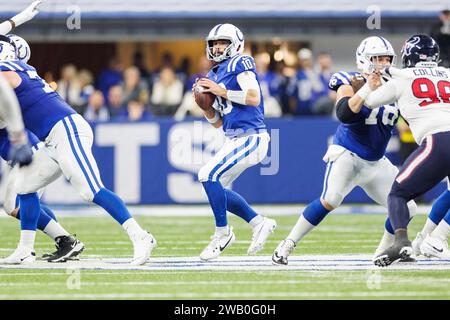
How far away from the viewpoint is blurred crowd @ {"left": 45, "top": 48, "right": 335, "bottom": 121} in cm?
1498

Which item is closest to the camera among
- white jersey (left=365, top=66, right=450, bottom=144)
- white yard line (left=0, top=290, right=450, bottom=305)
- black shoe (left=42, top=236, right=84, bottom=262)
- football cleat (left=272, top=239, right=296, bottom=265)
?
white yard line (left=0, top=290, right=450, bottom=305)

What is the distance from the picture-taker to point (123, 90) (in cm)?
1589

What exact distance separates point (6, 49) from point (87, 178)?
1.15 m

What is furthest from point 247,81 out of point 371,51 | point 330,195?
point 330,195

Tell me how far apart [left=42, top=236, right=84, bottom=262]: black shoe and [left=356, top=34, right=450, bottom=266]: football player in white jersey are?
2238mm

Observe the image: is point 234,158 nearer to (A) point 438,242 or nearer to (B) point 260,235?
(B) point 260,235

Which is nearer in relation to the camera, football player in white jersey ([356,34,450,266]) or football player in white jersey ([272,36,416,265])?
football player in white jersey ([356,34,450,266])

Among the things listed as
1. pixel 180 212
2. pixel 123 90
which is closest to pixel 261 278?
pixel 180 212

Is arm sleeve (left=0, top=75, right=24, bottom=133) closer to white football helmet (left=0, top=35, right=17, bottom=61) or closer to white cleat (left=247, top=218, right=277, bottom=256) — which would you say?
white football helmet (left=0, top=35, right=17, bottom=61)

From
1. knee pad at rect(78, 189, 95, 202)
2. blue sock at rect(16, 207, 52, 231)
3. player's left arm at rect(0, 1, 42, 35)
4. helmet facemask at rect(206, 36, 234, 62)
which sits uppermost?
player's left arm at rect(0, 1, 42, 35)

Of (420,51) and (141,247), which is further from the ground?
(420,51)

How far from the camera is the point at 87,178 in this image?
778cm

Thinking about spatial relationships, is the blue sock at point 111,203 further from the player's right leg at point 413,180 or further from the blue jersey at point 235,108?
the player's right leg at point 413,180

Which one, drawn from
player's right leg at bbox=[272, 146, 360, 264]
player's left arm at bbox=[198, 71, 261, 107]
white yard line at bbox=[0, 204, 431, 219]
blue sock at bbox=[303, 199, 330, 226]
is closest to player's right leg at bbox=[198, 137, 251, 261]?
player's left arm at bbox=[198, 71, 261, 107]
